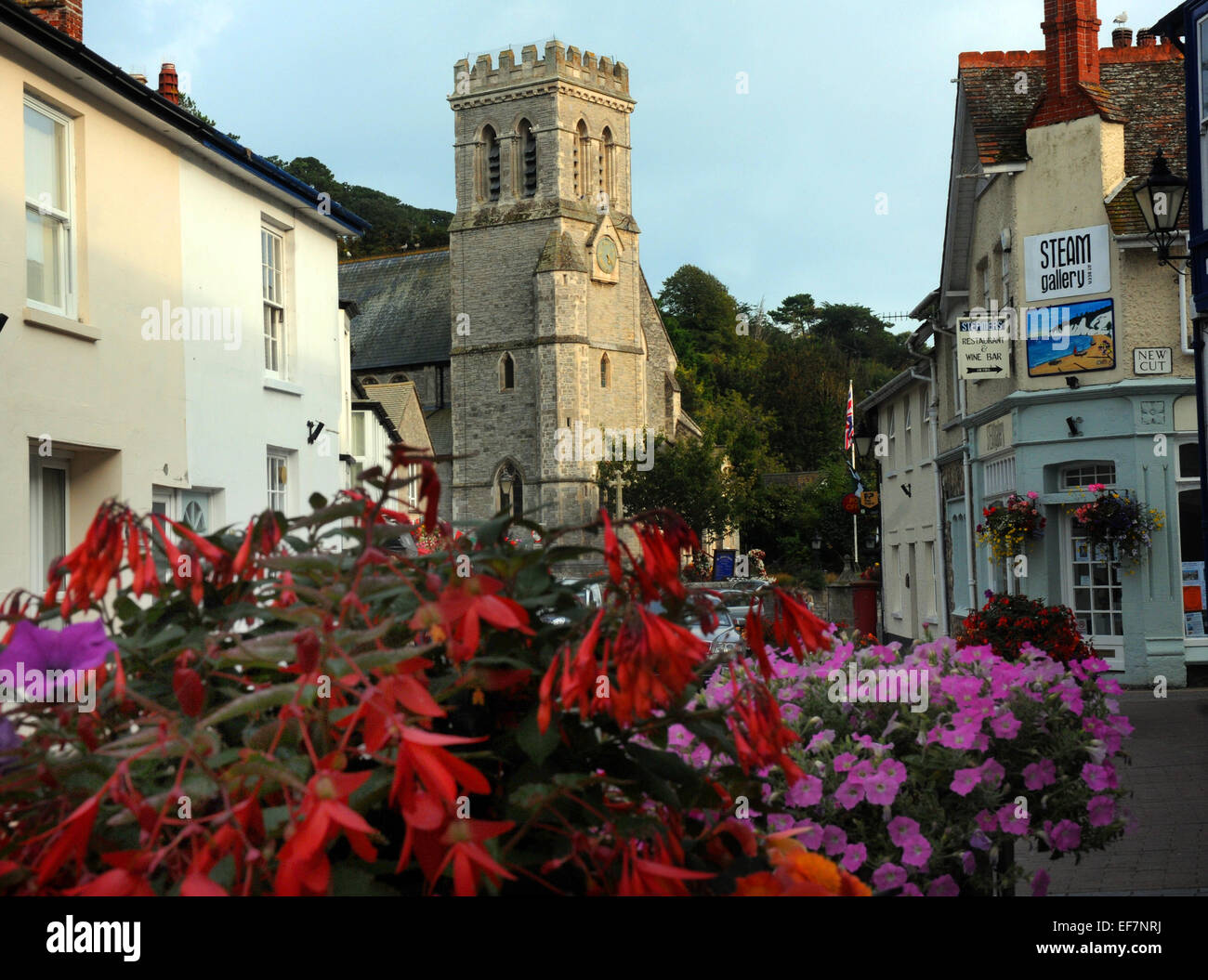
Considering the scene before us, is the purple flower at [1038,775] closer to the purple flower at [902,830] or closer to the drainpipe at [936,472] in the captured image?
the purple flower at [902,830]

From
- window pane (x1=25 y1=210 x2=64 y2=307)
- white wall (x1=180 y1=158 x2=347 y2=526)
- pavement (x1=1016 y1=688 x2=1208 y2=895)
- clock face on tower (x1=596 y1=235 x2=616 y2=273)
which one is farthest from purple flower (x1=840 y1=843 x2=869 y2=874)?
clock face on tower (x1=596 y1=235 x2=616 y2=273)

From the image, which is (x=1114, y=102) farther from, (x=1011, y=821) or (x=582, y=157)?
(x=582, y=157)

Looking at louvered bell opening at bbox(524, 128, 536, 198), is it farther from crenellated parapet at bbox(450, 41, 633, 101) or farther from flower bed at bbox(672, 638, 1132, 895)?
flower bed at bbox(672, 638, 1132, 895)

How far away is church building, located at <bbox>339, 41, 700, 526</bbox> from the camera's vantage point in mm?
66875

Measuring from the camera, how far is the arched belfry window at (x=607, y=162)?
2837 inches

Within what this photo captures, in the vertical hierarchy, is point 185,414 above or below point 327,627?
Result: above

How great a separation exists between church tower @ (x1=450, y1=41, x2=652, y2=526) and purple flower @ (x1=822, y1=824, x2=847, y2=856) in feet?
200

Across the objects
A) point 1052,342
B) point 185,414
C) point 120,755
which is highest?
point 1052,342

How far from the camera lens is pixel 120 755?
1414 millimetres

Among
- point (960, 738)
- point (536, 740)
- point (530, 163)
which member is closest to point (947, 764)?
point (960, 738)

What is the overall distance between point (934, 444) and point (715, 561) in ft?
113

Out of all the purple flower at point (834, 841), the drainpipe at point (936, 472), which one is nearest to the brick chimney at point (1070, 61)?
the drainpipe at point (936, 472)

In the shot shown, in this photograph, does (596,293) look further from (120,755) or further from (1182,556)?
(120,755)
